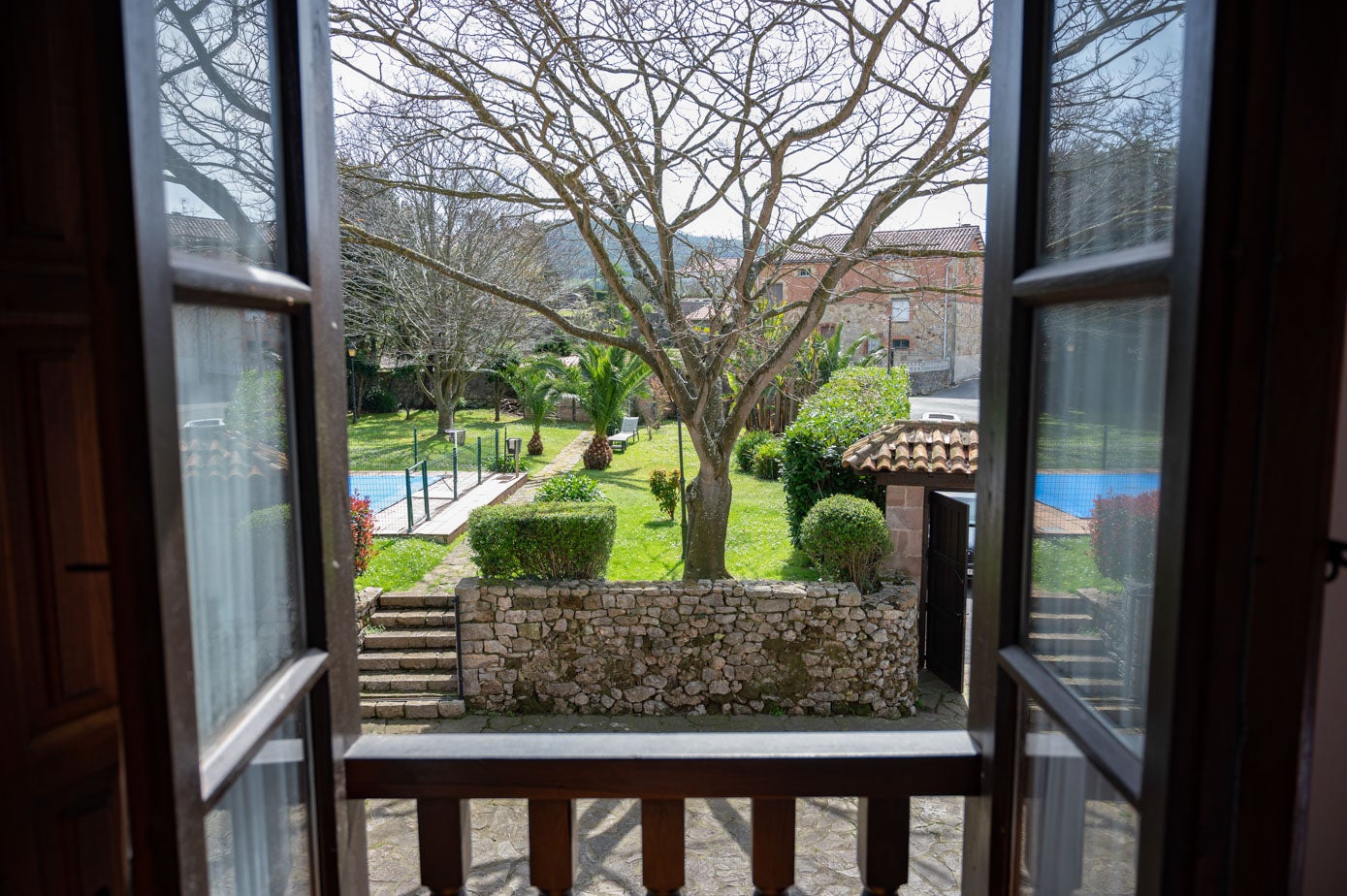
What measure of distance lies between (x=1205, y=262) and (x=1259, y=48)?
141mm

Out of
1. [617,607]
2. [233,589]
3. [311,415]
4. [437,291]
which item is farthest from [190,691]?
[437,291]

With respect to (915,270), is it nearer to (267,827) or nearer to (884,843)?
(884,843)

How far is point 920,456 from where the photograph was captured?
7992mm

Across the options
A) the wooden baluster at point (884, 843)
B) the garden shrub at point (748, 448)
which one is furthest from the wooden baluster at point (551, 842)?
the garden shrub at point (748, 448)

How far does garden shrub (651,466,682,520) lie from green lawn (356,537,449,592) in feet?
11.0

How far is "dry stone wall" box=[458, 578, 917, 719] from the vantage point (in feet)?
25.1

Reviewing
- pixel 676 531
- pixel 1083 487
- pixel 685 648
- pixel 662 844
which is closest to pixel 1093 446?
pixel 1083 487

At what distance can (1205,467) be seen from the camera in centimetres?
61

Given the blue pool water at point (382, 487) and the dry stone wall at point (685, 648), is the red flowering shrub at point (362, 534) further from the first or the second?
the blue pool water at point (382, 487)

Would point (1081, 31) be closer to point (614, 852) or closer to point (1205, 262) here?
point (1205, 262)

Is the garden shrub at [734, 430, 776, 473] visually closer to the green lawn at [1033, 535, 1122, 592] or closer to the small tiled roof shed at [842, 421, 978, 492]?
the small tiled roof shed at [842, 421, 978, 492]

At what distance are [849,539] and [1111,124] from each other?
725 centimetres

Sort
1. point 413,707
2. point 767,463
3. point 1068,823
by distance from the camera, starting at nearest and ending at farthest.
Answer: point 1068,823
point 413,707
point 767,463

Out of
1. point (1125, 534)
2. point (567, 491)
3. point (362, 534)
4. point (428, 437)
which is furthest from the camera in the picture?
point (428, 437)
